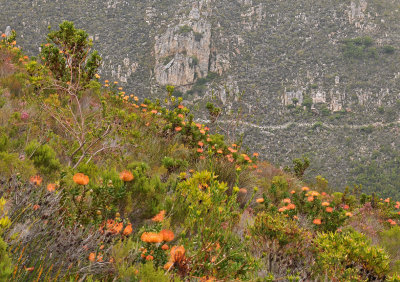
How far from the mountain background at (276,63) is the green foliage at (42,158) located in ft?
96.8

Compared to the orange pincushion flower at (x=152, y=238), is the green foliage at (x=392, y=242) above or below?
below

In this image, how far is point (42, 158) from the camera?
2.33m

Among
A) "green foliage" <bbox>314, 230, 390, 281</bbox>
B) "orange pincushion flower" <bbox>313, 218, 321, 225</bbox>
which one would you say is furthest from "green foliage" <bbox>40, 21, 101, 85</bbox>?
"green foliage" <bbox>314, 230, 390, 281</bbox>

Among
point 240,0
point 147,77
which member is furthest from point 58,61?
point 240,0

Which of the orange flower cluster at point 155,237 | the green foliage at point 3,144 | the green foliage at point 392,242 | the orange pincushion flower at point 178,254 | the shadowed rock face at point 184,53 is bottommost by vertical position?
the green foliage at point 392,242

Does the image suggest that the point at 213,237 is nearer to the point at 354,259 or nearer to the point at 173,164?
the point at 354,259

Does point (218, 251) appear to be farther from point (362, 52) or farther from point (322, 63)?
point (362, 52)

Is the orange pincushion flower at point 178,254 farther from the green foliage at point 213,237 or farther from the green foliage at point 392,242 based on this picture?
the green foliage at point 392,242

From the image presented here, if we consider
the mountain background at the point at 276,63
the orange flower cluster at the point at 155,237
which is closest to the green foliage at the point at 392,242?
the orange flower cluster at the point at 155,237

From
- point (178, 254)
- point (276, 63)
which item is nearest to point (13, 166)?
point (178, 254)

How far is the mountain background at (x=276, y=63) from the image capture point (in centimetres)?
3378

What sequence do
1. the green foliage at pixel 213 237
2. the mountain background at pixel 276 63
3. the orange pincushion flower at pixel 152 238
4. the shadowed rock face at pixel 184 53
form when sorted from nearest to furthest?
the orange pincushion flower at pixel 152 238
the green foliage at pixel 213 237
the mountain background at pixel 276 63
the shadowed rock face at pixel 184 53

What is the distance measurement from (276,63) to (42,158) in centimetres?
4816

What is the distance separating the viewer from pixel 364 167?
3206 cm
